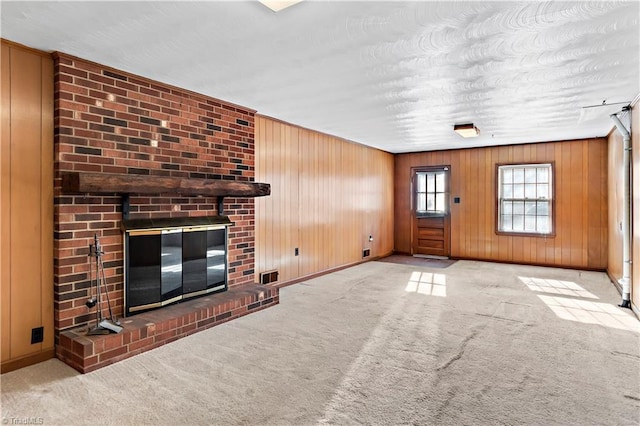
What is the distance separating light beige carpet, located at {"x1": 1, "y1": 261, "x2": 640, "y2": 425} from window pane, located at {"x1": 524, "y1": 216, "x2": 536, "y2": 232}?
3.06m

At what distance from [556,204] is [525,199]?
534 millimetres

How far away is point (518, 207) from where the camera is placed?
24.0 ft

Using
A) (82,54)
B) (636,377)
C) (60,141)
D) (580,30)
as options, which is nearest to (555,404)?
(636,377)

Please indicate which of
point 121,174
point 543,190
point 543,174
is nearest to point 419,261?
point 543,190

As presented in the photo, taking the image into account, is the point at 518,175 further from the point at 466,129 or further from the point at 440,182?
the point at 466,129

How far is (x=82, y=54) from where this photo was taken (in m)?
2.88

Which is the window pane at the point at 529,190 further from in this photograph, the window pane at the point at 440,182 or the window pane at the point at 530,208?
the window pane at the point at 440,182

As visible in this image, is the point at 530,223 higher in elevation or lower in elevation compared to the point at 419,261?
higher

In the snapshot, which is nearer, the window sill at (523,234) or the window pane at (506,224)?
the window sill at (523,234)

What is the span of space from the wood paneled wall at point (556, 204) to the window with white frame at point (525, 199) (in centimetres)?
13

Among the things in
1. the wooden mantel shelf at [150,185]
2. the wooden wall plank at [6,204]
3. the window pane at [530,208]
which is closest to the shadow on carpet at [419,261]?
the window pane at [530,208]

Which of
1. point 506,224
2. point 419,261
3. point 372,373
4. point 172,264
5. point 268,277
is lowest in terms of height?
point 372,373

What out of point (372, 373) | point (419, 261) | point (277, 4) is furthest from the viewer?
point (419, 261)

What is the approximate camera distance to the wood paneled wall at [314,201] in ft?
16.7
